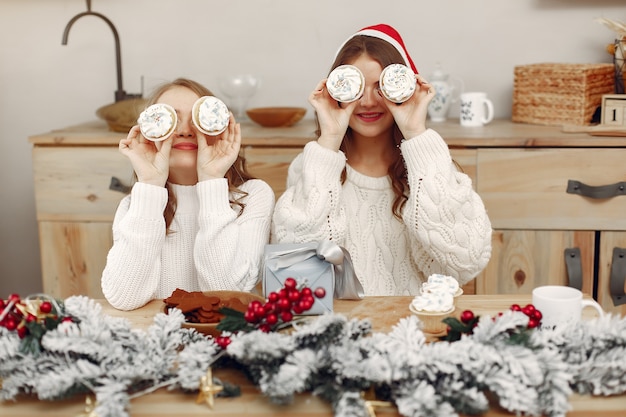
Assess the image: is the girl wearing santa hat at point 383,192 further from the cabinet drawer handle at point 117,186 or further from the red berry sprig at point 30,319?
the cabinet drawer handle at point 117,186

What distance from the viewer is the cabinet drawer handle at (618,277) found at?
8.55ft

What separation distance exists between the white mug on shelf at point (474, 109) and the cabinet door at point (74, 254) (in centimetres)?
130

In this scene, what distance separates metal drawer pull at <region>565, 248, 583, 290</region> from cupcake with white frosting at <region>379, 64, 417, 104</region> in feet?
3.50

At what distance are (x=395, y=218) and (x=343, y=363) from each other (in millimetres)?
972

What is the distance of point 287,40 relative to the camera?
3150 millimetres

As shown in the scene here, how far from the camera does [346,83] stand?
1872mm

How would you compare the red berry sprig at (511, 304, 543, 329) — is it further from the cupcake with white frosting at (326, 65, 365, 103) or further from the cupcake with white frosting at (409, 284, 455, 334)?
the cupcake with white frosting at (326, 65, 365, 103)

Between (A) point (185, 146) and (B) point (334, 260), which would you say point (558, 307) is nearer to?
(B) point (334, 260)

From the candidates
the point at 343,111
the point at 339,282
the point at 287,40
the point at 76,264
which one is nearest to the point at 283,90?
the point at 287,40

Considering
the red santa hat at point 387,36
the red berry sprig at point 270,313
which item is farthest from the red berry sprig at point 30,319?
the red santa hat at point 387,36

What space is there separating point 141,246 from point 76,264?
117 cm

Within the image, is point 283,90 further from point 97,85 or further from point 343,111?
point 343,111

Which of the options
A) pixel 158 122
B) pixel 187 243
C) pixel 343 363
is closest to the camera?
pixel 343 363

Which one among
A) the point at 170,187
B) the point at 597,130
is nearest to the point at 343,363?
the point at 170,187
